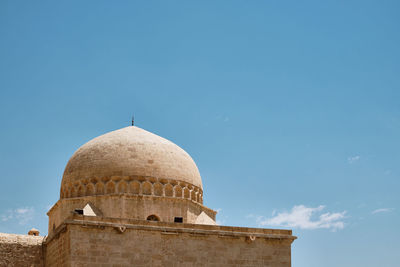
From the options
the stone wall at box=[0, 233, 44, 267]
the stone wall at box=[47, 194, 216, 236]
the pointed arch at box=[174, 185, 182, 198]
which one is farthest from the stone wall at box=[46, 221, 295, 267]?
the pointed arch at box=[174, 185, 182, 198]

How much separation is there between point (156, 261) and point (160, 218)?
3.15 metres

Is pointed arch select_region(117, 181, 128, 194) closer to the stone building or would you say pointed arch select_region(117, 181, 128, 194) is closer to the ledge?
the stone building

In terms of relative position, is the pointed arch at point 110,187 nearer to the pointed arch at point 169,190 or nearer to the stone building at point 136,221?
the stone building at point 136,221

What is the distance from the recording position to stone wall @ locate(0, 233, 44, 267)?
14719mm

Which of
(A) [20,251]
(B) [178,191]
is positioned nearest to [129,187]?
(B) [178,191]

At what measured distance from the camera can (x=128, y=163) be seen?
16.9 metres

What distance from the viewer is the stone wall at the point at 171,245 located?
12.9 metres

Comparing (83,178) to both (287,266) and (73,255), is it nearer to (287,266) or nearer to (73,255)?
(73,255)

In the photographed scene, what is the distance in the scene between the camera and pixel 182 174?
17.5 meters

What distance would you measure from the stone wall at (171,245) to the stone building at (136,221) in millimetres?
23

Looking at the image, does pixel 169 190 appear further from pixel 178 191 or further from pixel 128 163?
pixel 128 163

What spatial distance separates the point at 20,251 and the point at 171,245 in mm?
4298

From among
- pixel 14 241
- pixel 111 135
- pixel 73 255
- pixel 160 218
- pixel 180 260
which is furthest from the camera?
pixel 111 135

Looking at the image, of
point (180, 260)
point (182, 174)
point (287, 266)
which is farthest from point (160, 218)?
point (287, 266)
